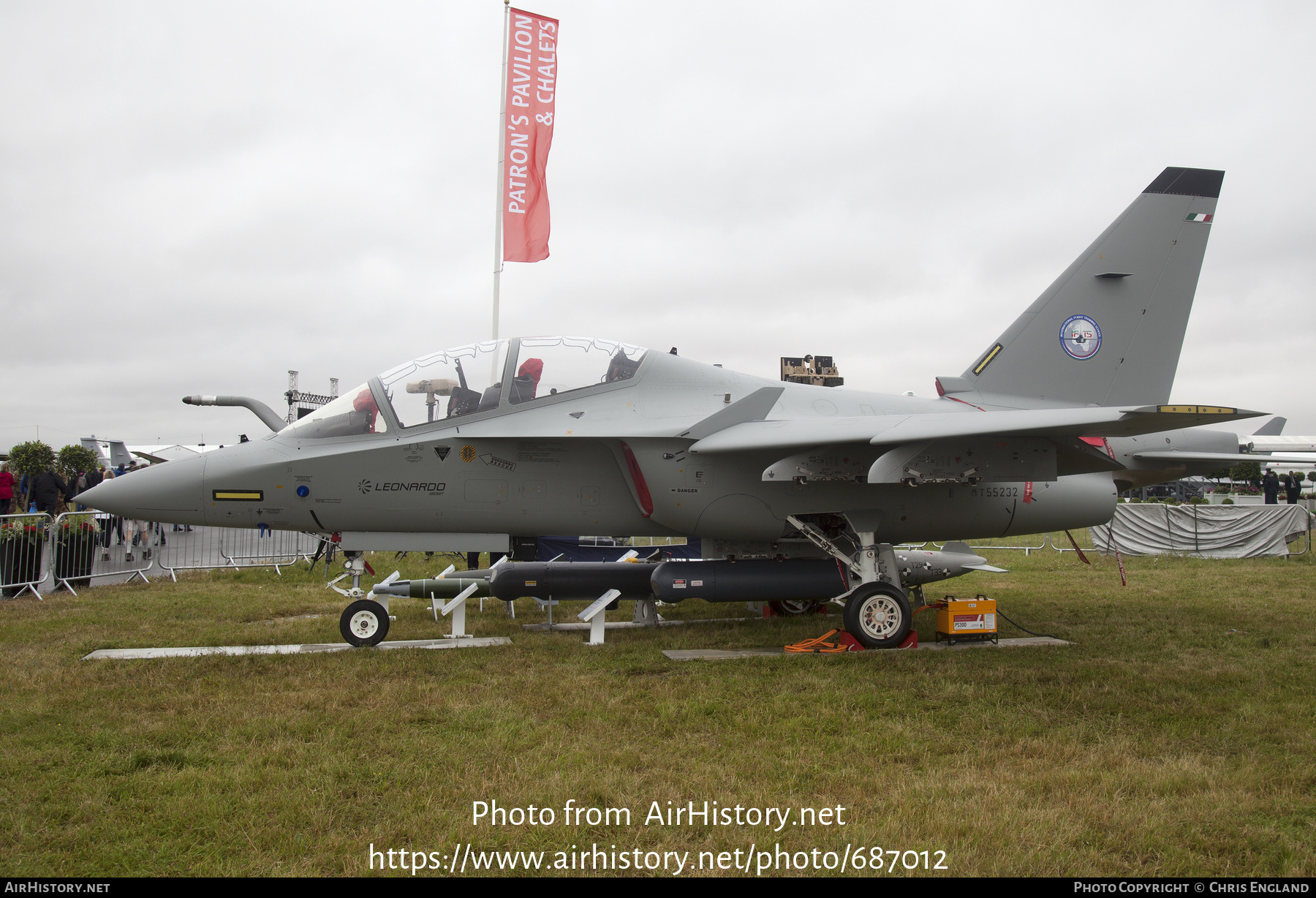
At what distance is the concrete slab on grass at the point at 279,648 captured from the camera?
22.6ft

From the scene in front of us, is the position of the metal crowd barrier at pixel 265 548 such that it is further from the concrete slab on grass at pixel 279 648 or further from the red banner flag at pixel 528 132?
the concrete slab on grass at pixel 279 648

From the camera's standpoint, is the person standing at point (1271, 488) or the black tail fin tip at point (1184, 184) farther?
the person standing at point (1271, 488)

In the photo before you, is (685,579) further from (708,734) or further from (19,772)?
(19,772)

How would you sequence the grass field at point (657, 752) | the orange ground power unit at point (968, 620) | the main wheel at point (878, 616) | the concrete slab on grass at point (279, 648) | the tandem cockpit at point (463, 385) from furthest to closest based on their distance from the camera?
1. the orange ground power unit at point (968, 620)
2. the tandem cockpit at point (463, 385)
3. the main wheel at point (878, 616)
4. the concrete slab on grass at point (279, 648)
5. the grass field at point (657, 752)

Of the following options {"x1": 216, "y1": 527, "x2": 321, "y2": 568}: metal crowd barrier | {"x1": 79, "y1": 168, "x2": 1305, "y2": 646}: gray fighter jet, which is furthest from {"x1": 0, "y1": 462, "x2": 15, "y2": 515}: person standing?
{"x1": 79, "y1": 168, "x2": 1305, "y2": 646}: gray fighter jet

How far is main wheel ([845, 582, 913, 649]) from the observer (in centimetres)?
714

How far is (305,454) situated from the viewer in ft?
23.3

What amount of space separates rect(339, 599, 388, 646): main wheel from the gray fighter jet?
0.06 ft

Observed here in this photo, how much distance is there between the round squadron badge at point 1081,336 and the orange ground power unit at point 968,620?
2.99m

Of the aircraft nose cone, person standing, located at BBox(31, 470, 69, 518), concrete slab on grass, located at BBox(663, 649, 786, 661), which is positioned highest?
the aircraft nose cone

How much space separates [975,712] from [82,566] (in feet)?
41.6

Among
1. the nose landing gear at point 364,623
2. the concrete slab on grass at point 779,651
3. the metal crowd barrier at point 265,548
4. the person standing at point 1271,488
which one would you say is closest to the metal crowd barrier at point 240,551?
the metal crowd barrier at point 265,548

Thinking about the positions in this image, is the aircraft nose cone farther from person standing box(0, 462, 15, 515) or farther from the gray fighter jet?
person standing box(0, 462, 15, 515)

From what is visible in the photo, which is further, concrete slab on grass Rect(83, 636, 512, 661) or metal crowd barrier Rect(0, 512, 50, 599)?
metal crowd barrier Rect(0, 512, 50, 599)
